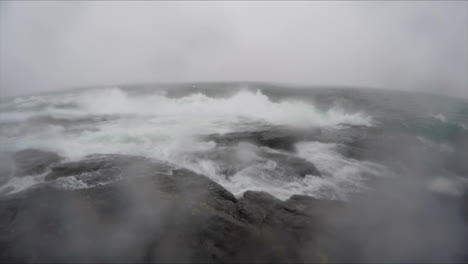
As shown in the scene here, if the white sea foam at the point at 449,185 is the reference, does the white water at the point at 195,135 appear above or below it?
above

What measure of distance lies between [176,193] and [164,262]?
3.39 metres

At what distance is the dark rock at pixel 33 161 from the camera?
11414mm

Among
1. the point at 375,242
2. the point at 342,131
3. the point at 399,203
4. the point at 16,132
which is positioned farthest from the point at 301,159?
the point at 16,132

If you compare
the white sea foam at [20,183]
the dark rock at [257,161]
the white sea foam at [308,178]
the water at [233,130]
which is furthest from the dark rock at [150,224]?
the dark rock at [257,161]

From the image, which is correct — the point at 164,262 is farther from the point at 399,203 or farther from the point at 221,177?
the point at 399,203

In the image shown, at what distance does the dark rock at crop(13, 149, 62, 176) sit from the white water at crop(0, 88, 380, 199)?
685mm

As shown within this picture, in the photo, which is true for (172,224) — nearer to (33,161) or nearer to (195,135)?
(195,135)

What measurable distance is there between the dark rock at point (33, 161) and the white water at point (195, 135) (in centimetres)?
69

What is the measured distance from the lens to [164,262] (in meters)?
5.96

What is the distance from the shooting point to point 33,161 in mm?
12594

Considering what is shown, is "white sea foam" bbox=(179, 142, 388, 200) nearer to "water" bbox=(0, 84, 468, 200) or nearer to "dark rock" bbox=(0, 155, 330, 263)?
"water" bbox=(0, 84, 468, 200)

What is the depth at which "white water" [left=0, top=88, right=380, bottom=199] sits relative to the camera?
10875 millimetres

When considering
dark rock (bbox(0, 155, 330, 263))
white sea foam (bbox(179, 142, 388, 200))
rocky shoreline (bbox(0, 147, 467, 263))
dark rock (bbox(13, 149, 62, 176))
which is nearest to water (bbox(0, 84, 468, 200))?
white sea foam (bbox(179, 142, 388, 200))

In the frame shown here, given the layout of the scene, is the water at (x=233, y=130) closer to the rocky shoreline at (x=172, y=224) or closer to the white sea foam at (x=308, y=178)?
the white sea foam at (x=308, y=178)
